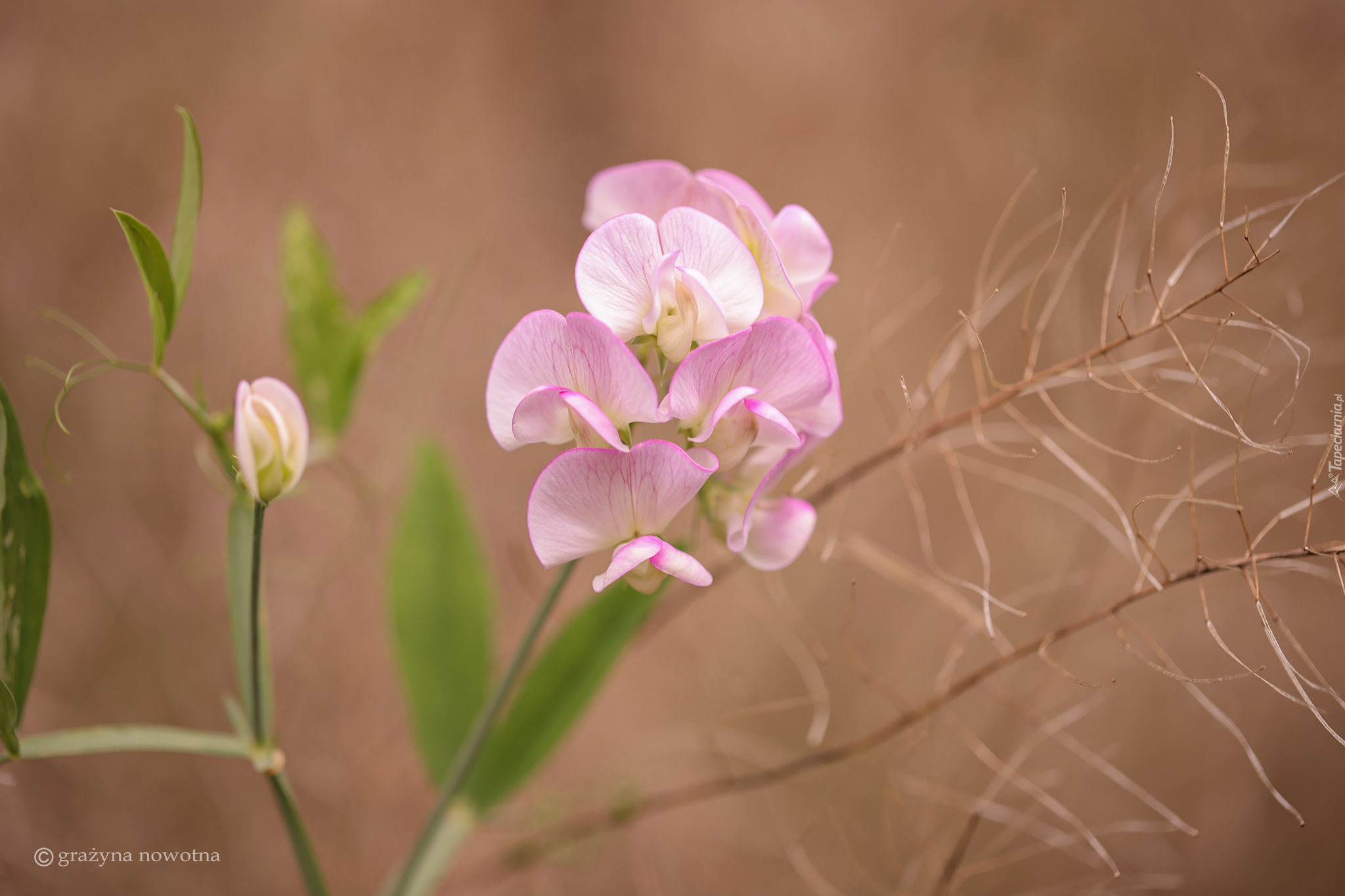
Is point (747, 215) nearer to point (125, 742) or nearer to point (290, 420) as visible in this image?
point (290, 420)

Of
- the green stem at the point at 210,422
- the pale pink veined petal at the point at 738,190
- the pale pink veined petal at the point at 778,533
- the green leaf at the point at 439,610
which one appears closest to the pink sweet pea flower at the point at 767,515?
the pale pink veined petal at the point at 778,533

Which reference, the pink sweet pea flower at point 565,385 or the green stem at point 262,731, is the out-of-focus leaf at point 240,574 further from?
the pink sweet pea flower at point 565,385

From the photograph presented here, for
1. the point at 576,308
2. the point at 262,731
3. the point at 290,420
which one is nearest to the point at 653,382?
the point at 290,420

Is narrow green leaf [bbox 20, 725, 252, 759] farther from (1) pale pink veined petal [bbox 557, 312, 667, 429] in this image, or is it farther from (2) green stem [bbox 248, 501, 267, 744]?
(1) pale pink veined petal [bbox 557, 312, 667, 429]

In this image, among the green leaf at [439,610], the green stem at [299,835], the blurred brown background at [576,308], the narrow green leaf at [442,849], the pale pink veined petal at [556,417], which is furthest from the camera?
the blurred brown background at [576,308]

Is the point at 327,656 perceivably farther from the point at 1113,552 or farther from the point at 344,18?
the point at 1113,552
